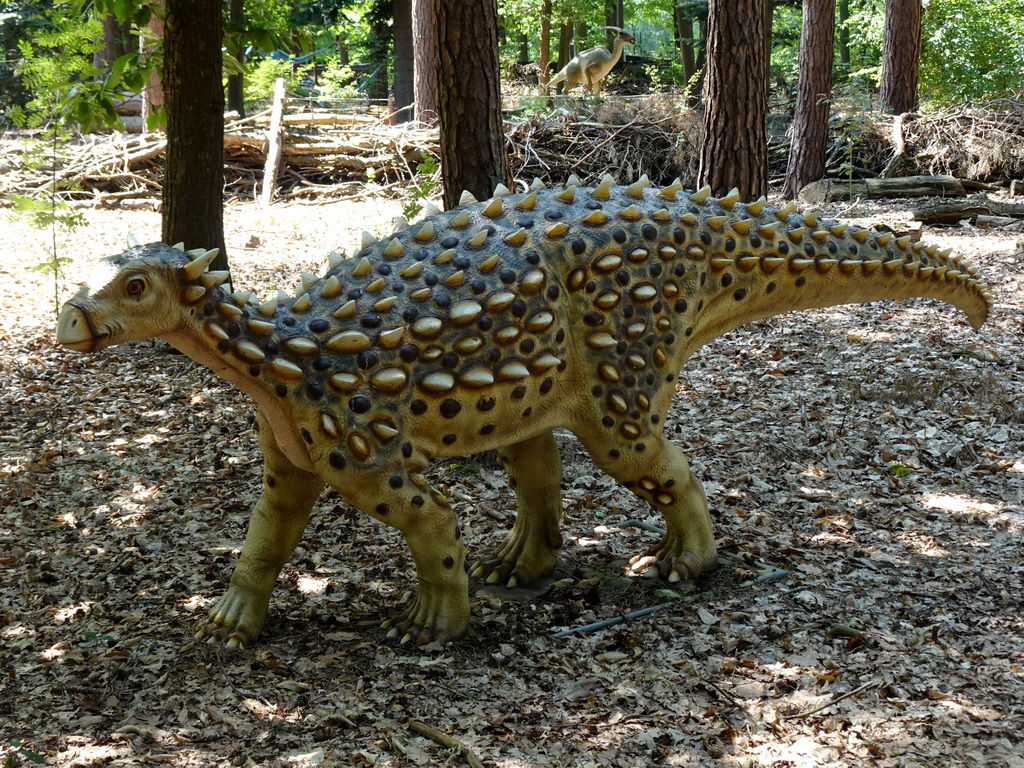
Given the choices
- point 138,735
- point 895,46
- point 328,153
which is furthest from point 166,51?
point 895,46

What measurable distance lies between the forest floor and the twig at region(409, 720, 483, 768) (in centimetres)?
1

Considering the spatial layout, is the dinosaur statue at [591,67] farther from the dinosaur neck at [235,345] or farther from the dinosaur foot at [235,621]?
the dinosaur neck at [235,345]

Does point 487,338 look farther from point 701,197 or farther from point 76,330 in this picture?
point 76,330

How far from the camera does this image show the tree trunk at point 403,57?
60.8 feet

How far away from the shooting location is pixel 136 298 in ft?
9.53

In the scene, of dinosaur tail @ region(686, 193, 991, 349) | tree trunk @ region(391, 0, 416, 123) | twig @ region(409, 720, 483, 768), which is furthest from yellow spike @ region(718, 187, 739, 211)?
tree trunk @ region(391, 0, 416, 123)

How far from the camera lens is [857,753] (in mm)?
2965

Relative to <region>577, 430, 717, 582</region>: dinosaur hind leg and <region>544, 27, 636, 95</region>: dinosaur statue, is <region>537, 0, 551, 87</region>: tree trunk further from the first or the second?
<region>577, 430, 717, 582</region>: dinosaur hind leg

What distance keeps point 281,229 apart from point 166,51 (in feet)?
17.7

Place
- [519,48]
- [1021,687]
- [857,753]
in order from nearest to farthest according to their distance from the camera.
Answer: [857,753]
[1021,687]
[519,48]

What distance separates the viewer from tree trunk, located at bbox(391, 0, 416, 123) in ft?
60.8

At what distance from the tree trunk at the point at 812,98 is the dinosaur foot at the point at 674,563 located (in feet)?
30.8

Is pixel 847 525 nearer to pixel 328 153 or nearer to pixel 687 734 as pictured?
pixel 687 734

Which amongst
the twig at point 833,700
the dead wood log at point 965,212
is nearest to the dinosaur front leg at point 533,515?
the twig at point 833,700
